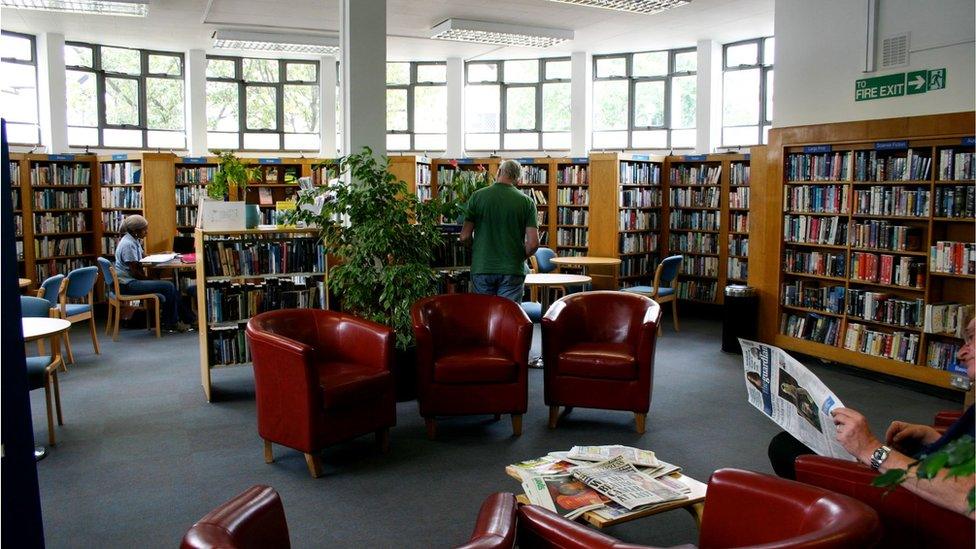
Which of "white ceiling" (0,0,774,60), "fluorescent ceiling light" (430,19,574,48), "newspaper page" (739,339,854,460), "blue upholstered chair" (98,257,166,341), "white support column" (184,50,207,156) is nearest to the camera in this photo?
"newspaper page" (739,339,854,460)

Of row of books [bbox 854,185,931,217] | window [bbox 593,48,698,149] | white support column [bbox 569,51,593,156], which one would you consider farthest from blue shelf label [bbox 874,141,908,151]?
white support column [bbox 569,51,593,156]

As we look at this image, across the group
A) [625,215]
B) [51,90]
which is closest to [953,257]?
[625,215]

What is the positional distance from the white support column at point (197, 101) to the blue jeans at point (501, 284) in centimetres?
767

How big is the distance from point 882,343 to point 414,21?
7.01 m

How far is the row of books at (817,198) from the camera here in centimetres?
737

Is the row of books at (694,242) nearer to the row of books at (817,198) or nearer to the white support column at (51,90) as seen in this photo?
the row of books at (817,198)

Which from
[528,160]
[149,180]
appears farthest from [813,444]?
[149,180]

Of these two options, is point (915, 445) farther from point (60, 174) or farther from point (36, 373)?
point (60, 174)

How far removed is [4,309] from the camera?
252cm

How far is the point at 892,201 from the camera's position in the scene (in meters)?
6.90

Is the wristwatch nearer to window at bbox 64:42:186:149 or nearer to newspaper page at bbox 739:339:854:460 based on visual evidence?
newspaper page at bbox 739:339:854:460

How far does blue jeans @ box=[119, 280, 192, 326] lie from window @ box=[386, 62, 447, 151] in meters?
5.25

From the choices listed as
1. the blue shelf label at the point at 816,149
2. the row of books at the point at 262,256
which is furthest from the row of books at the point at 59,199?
the blue shelf label at the point at 816,149

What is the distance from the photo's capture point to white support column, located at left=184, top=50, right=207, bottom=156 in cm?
1227
